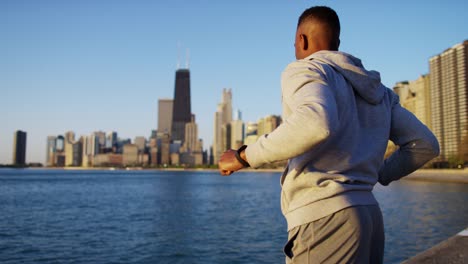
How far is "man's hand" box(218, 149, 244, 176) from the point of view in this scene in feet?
5.54

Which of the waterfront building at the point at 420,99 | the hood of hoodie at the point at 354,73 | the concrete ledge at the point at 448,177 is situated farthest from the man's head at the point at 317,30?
the waterfront building at the point at 420,99

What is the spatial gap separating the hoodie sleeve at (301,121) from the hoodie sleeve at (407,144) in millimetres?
623

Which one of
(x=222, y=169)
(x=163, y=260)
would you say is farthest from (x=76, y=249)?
(x=222, y=169)

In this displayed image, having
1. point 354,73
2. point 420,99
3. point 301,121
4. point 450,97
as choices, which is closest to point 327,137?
point 301,121

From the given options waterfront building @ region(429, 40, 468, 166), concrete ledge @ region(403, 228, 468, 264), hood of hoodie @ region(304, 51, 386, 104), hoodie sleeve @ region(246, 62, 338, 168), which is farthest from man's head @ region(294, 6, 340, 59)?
waterfront building @ region(429, 40, 468, 166)

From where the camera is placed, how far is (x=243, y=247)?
1481 centimetres

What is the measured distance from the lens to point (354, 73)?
1681 millimetres

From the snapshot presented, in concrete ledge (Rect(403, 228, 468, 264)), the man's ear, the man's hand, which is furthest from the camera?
concrete ledge (Rect(403, 228, 468, 264))

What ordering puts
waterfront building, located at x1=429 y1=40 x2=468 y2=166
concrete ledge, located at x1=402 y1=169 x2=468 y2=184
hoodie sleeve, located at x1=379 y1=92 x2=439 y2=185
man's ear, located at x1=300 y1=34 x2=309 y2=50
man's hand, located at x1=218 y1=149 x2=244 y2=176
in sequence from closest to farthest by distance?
1. man's hand, located at x1=218 y1=149 x2=244 y2=176
2. man's ear, located at x1=300 y1=34 x2=309 y2=50
3. hoodie sleeve, located at x1=379 y1=92 x2=439 y2=185
4. concrete ledge, located at x1=402 y1=169 x2=468 y2=184
5. waterfront building, located at x1=429 y1=40 x2=468 y2=166

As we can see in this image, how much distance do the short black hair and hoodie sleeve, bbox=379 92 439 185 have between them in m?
0.44

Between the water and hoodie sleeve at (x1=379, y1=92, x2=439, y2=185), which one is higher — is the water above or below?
below

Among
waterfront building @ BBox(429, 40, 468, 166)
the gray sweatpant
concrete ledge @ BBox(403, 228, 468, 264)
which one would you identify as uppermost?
waterfront building @ BBox(429, 40, 468, 166)

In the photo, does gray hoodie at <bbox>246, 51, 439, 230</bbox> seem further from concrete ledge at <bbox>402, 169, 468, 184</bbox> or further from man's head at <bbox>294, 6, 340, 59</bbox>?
concrete ledge at <bbox>402, 169, 468, 184</bbox>

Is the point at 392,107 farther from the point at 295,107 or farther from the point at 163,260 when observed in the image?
the point at 163,260
